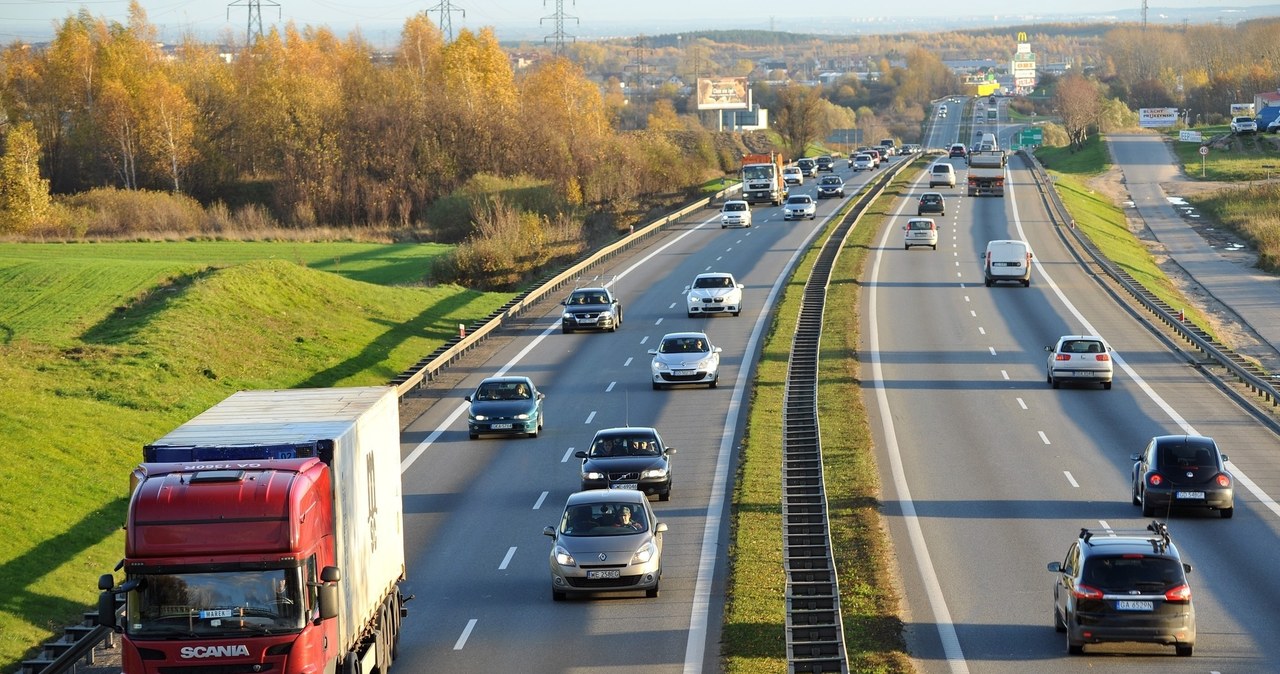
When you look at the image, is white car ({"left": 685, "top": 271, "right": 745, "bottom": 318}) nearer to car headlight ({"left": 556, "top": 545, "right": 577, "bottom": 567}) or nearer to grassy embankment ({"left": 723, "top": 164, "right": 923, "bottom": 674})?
grassy embankment ({"left": 723, "top": 164, "right": 923, "bottom": 674})

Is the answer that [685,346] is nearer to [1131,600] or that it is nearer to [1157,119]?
[1131,600]

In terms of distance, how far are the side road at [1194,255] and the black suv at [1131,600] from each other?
36005mm

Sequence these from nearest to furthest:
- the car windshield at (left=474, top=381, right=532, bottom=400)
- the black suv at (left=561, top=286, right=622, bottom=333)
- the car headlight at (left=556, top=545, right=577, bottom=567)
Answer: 1. the car headlight at (left=556, top=545, right=577, bottom=567)
2. the car windshield at (left=474, top=381, right=532, bottom=400)
3. the black suv at (left=561, top=286, right=622, bottom=333)

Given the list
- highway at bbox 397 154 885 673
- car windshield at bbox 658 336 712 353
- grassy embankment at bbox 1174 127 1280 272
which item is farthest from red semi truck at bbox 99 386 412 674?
grassy embankment at bbox 1174 127 1280 272

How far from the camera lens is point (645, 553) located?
77.4ft

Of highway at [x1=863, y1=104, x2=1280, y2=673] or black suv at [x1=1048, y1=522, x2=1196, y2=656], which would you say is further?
highway at [x1=863, y1=104, x2=1280, y2=673]

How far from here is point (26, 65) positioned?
123312mm

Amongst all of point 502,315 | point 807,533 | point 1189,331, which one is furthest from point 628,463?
point 1189,331

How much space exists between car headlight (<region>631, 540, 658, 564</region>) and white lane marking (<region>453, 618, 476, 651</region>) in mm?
2577

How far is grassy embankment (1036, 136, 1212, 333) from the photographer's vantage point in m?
73.4

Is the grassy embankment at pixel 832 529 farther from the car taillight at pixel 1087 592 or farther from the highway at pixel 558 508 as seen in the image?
the car taillight at pixel 1087 592

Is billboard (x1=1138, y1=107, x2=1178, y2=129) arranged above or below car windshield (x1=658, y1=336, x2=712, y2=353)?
above

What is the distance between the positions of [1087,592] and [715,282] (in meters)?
36.8

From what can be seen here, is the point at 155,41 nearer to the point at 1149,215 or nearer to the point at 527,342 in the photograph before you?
the point at 1149,215
